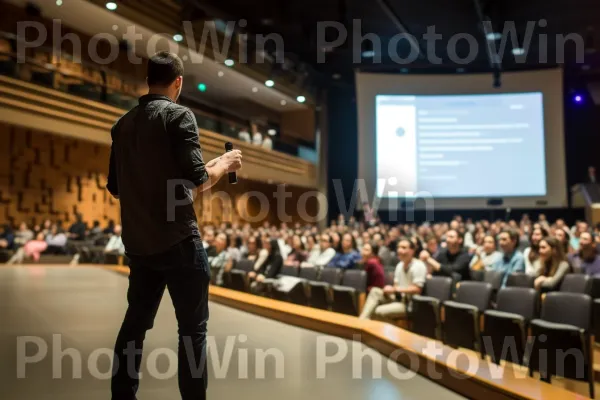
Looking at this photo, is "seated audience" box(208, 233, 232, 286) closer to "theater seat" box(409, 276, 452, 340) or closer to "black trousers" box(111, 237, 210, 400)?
"theater seat" box(409, 276, 452, 340)

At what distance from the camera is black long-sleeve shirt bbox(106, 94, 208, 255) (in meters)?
1.71

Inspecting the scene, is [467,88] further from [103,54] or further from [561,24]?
[103,54]

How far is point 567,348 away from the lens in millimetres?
3340

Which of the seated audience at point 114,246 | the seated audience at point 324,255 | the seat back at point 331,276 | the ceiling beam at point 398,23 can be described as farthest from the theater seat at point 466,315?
the ceiling beam at point 398,23

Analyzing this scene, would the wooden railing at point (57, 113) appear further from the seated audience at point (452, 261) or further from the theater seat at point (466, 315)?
the theater seat at point (466, 315)

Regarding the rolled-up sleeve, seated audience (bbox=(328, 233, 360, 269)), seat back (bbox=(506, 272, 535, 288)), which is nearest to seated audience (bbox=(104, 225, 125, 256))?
seated audience (bbox=(328, 233, 360, 269))

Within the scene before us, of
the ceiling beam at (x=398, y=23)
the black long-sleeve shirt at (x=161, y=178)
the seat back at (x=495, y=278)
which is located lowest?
the seat back at (x=495, y=278)

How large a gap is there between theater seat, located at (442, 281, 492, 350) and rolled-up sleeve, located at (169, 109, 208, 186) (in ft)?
10.2

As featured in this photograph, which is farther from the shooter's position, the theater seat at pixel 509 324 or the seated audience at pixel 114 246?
the seated audience at pixel 114 246

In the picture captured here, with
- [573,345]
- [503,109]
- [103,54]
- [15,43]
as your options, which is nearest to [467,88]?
[503,109]

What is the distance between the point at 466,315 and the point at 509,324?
0.47 m

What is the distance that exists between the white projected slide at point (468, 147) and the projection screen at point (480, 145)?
0.02 m

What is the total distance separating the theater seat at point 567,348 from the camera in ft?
10.9

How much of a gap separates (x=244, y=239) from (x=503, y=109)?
694cm
